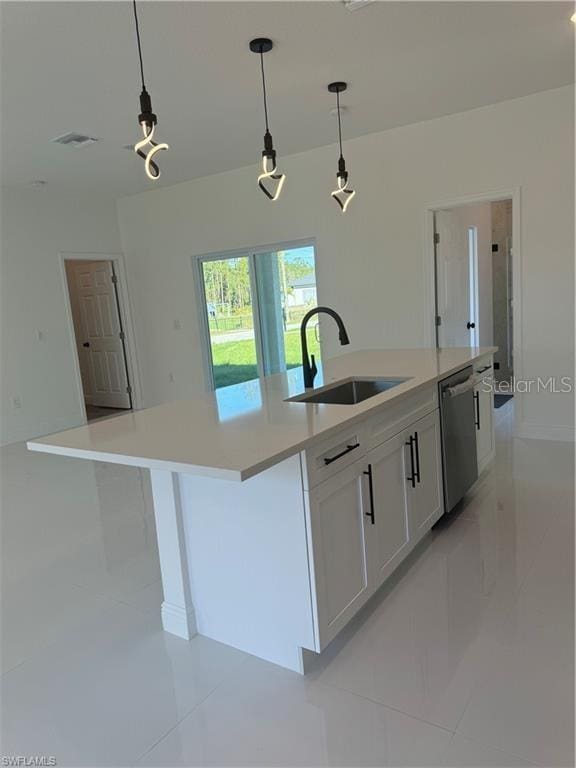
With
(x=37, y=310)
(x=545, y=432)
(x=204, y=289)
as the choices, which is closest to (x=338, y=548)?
(x=545, y=432)

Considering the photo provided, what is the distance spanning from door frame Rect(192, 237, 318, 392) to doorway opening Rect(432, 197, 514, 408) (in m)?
1.32

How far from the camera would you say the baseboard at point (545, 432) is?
4344 mm

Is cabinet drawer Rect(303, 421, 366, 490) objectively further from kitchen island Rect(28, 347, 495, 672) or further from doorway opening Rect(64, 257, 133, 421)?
doorway opening Rect(64, 257, 133, 421)

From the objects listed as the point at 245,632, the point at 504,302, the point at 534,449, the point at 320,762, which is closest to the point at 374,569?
the point at 245,632

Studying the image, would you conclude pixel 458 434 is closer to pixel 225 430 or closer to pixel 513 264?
pixel 225 430

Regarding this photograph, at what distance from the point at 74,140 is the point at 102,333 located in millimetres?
3342

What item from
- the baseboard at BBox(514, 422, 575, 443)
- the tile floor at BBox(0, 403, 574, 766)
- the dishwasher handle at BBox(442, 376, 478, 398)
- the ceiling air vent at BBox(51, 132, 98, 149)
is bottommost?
the tile floor at BBox(0, 403, 574, 766)

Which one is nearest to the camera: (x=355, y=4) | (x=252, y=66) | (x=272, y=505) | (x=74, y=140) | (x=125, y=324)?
(x=272, y=505)

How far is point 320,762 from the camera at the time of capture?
152 cm

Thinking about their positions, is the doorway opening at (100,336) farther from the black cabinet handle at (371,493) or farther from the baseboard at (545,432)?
the black cabinet handle at (371,493)

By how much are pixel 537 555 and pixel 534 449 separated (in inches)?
71.9

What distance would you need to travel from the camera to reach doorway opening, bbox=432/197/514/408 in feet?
16.2

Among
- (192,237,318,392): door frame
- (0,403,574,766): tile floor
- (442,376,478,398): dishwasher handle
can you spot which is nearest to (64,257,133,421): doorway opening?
(192,237,318,392): door frame

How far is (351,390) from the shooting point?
2.82 metres
